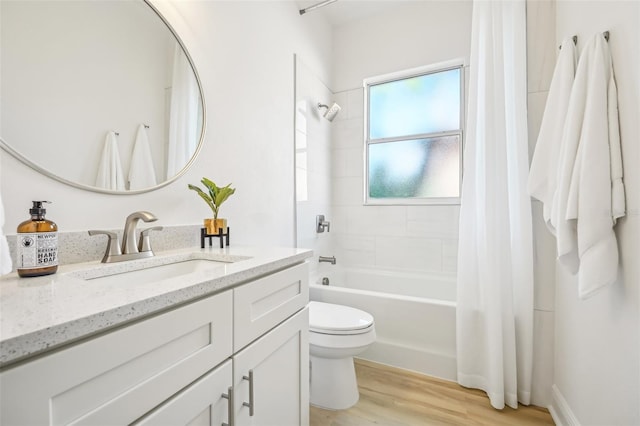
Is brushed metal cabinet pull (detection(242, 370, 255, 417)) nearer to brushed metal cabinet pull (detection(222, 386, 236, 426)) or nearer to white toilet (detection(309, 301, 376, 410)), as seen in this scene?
brushed metal cabinet pull (detection(222, 386, 236, 426))

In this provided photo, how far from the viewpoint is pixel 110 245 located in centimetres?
99

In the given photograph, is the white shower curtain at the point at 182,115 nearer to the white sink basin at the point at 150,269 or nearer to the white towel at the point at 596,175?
the white sink basin at the point at 150,269

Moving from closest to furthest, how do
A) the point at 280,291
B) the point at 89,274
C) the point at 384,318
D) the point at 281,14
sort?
the point at 89,274, the point at 280,291, the point at 384,318, the point at 281,14

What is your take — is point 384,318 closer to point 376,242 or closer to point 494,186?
point 376,242

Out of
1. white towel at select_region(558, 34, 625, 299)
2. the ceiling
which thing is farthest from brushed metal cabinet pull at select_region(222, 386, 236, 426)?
the ceiling

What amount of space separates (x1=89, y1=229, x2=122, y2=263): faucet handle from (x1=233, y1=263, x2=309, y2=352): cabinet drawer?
508 mm

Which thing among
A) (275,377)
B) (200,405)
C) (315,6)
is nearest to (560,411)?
(275,377)

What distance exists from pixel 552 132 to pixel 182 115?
170 cm

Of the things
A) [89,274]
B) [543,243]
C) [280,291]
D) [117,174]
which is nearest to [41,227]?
[89,274]

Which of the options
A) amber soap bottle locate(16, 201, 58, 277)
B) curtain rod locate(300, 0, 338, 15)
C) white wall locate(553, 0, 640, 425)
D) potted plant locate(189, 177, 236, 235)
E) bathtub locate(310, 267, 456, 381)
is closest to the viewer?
amber soap bottle locate(16, 201, 58, 277)

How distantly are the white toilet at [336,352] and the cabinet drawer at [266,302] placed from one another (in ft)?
1.39

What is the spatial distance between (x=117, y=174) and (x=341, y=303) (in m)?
1.51

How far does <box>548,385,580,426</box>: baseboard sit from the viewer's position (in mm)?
1331

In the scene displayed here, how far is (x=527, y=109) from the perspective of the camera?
1635mm
